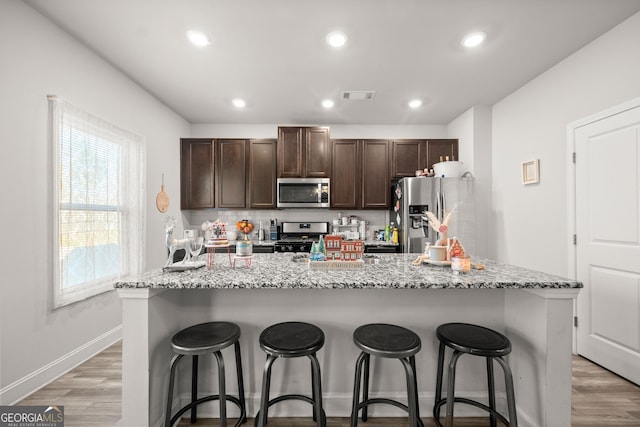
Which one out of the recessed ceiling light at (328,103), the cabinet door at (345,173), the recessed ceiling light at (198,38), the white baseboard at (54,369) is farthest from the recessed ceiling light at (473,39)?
the white baseboard at (54,369)

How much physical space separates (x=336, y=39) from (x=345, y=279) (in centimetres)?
188

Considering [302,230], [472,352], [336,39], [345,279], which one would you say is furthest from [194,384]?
[302,230]

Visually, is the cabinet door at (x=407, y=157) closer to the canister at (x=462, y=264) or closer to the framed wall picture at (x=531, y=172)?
the framed wall picture at (x=531, y=172)

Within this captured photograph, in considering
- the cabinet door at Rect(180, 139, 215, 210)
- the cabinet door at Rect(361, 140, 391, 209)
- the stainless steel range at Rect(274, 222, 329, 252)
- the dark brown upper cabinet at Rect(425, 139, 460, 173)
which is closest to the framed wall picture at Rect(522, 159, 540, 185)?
the dark brown upper cabinet at Rect(425, 139, 460, 173)

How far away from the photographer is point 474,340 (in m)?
1.28

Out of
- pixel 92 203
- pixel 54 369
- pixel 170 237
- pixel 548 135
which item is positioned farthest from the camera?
pixel 548 135

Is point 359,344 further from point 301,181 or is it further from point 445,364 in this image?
point 301,181

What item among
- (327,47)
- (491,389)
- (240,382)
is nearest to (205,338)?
(240,382)

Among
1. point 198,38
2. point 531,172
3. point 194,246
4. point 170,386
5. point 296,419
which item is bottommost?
point 296,419

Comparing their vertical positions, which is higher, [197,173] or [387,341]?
[197,173]

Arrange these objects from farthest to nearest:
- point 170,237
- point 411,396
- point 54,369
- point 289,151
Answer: point 289,151
point 54,369
point 170,237
point 411,396

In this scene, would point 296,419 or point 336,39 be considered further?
point 336,39

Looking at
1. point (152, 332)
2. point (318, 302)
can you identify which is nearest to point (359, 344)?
point (318, 302)

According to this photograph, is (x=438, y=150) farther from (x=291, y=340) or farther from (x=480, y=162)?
(x=291, y=340)
